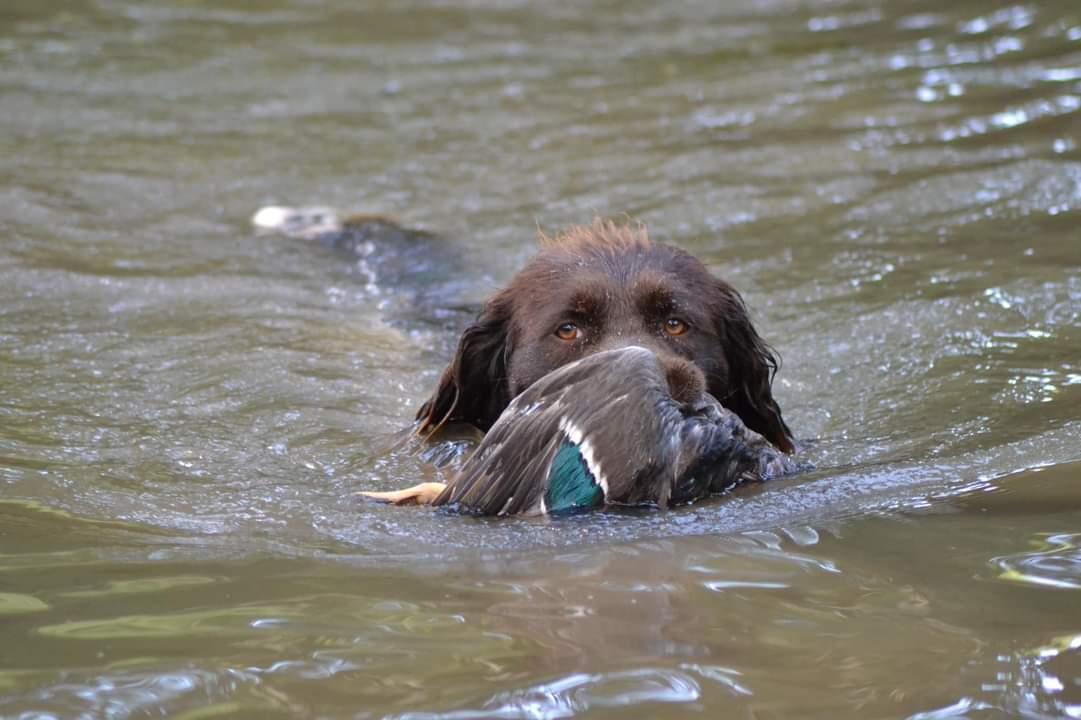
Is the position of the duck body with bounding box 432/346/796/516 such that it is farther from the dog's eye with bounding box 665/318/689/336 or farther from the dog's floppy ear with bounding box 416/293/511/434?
the dog's floppy ear with bounding box 416/293/511/434

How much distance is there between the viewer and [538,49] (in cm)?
1217

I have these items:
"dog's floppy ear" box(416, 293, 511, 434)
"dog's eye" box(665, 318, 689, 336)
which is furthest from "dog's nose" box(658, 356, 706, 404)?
"dog's floppy ear" box(416, 293, 511, 434)

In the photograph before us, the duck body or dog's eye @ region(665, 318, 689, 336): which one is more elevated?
dog's eye @ region(665, 318, 689, 336)

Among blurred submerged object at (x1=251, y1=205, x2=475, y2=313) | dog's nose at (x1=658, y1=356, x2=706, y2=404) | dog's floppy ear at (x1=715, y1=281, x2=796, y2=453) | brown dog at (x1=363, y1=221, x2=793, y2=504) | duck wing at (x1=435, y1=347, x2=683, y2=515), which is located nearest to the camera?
duck wing at (x1=435, y1=347, x2=683, y2=515)

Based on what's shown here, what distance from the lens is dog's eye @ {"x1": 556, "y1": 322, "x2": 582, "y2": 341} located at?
4652 millimetres

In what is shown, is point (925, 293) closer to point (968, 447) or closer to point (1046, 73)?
point (968, 447)

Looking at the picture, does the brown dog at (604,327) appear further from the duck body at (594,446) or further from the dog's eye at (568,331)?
the duck body at (594,446)

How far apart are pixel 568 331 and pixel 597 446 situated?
37.0 inches

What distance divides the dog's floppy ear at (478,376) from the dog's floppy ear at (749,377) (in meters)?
0.78

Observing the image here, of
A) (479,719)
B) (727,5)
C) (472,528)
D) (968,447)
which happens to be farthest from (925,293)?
(727,5)

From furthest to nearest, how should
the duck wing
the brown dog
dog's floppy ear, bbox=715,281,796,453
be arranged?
dog's floppy ear, bbox=715,281,796,453, the brown dog, the duck wing

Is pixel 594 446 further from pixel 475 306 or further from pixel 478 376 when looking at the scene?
pixel 475 306

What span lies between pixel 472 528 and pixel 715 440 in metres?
0.74

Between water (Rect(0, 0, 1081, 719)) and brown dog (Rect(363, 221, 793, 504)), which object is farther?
brown dog (Rect(363, 221, 793, 504))
